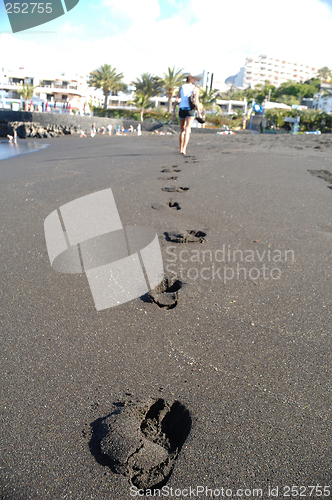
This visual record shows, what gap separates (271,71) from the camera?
125562mm

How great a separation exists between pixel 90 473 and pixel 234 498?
0.53 metres

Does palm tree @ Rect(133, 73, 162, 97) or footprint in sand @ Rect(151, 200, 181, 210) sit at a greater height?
palm tree @ Rect(133, 73, 162, 97)

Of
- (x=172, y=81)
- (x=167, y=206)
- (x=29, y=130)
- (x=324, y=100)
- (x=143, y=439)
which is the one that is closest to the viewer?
(x=143, y=439)

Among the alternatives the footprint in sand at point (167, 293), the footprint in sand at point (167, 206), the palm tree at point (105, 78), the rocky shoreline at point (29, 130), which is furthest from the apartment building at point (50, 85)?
the footprint in sand at point (167, 293)

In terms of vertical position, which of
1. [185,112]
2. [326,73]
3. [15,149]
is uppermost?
[326,73]

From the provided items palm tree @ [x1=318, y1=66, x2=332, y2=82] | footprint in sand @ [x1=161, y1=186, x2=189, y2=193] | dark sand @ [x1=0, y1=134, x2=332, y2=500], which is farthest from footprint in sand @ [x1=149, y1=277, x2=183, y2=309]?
palm tree @ [x1=318, y1=66, x2=332, y2=82]

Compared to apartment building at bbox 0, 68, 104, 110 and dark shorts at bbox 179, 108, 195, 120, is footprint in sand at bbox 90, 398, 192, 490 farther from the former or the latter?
apartment building at bbox 0, 68, 104, 110

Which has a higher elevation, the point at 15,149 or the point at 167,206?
the point at 167,206

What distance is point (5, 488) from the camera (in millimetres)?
1206

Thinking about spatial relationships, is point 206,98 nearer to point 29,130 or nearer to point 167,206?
point 29,130

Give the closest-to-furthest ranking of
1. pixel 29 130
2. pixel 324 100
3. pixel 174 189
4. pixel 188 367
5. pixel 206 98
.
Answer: pixel 188 367 < pixel 174 189 < pixel 29 130 < pixel 206 98 < pixel 324 100

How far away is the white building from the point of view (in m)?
122

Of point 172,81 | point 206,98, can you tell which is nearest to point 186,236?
point 206,98

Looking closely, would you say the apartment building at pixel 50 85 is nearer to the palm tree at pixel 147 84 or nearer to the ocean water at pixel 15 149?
the palm tree at pixel 147 84
